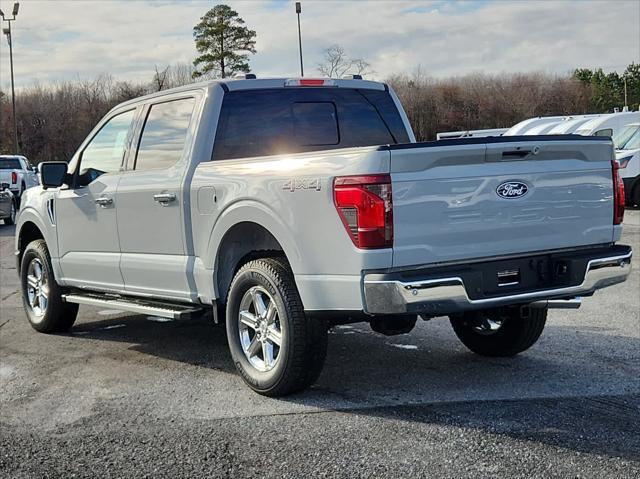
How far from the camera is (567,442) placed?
4188 mm

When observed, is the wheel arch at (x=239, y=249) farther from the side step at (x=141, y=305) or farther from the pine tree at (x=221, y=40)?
the pine tree at (x=221, y=40)

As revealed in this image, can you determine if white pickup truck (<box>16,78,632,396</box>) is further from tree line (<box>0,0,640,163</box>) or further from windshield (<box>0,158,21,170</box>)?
tree line (<box>0,0,640,163</box>)

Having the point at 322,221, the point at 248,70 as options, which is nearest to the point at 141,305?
the point at 322,221

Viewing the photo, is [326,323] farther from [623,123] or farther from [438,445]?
[623,123]

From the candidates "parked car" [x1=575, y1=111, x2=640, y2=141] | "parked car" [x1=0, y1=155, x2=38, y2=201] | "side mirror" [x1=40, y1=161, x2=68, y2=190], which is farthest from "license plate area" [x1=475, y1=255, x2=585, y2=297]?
"parked car" [x1=0, y1=155, x2=38, y2=201]

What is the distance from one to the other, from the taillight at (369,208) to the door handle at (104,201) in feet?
8.87

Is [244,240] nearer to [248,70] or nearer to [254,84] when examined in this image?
[254,84]

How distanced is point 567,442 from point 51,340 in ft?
15.4

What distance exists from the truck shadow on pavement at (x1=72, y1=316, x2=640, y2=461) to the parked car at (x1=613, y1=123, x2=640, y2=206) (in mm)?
12622

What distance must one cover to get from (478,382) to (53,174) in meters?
3.91

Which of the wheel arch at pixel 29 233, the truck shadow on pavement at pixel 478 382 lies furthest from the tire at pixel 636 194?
the wheel arch at pixel 29 233

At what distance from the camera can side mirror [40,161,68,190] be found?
7.08 meters

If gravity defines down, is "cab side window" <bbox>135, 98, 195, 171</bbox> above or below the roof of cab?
below

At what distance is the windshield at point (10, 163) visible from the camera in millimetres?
25953
